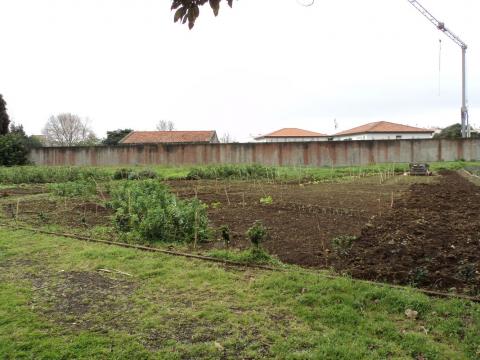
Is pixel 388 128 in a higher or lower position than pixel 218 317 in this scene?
higher

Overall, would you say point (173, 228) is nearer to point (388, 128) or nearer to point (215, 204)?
point (215, 204)

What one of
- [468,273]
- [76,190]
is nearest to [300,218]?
[468,273]

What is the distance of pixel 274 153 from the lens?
98.0 feet

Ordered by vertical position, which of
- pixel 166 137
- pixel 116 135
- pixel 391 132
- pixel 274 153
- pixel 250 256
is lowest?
pixel 250 256

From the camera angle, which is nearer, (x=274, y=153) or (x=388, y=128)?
(x=274, y=153)

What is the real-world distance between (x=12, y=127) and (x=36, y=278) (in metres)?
41.9

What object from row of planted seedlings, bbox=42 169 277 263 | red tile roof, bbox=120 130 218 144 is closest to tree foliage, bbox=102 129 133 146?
red tile roof, bbox=120 130 218 144

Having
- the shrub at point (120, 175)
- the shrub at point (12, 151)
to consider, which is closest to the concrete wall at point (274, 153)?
the shrub at point (12, 151)

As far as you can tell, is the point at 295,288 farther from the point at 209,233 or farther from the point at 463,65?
the point at 463,65

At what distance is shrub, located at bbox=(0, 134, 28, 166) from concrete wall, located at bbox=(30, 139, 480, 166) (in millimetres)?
1732

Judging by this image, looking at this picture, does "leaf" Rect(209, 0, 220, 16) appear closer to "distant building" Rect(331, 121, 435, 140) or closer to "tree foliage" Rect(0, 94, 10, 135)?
"tree foliage" Rect(0, 94, 10, 135)

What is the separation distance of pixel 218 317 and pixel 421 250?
9.17ft

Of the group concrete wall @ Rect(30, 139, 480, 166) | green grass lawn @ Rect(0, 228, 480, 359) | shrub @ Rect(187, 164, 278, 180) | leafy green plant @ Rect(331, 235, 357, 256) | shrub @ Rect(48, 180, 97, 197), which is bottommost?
green grass lawn @ Rect(0, 228, 480, 359)

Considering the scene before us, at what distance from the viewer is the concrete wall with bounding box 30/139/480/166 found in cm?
2844
